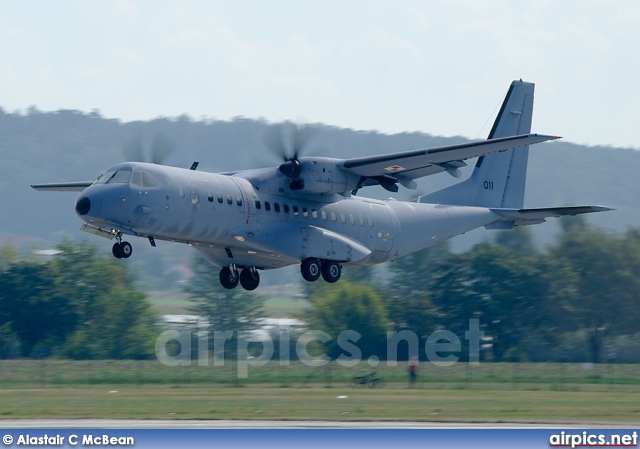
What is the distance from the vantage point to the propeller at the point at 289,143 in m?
22.7

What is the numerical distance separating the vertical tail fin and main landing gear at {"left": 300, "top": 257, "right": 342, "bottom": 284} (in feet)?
15.5

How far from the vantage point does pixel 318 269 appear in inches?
919

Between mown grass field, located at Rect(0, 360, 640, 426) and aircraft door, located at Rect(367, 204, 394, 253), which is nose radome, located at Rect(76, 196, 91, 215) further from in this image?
aircraft door, located at Rect(367, 204, 394, 253)

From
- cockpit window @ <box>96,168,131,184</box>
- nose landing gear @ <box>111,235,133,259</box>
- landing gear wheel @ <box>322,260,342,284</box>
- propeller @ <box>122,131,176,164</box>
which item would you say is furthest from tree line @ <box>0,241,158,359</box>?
cockpit window @ <box>96,168,131,184</box>

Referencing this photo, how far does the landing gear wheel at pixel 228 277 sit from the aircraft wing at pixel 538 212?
25.5 ft

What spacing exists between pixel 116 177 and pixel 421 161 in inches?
276

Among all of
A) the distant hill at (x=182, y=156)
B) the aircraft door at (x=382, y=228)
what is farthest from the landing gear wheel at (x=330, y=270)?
the distant hill at (x=182, y=156)

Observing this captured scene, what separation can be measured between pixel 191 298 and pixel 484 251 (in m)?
16.0

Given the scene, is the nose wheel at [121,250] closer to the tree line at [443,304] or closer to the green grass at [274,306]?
the tree line at [443,304]

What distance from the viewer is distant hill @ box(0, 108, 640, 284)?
13225cm

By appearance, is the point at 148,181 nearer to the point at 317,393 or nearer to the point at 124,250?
the point at 124,250

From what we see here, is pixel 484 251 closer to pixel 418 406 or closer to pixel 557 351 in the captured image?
pixel 557 351

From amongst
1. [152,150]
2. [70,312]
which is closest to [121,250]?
[152,150]

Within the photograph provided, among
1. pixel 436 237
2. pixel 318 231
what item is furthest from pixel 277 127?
pixel 436 237
